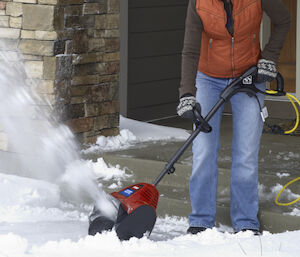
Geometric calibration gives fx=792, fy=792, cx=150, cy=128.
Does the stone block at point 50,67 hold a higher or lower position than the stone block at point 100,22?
lower

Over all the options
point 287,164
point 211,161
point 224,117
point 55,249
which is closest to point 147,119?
point 224,117

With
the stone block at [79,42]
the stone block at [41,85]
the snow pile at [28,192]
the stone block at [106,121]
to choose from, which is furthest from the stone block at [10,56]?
the snow pile at [28,192]

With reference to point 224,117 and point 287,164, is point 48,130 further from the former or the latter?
point 224,117

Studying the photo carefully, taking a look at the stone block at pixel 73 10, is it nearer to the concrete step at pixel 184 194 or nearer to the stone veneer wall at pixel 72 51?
the stone veneer wall at pixel 72 51

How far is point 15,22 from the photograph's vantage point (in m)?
6.87

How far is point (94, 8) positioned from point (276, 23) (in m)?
2.61

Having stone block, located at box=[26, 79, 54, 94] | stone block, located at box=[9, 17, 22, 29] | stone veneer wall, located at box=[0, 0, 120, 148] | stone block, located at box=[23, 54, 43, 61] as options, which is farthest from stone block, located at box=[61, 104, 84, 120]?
stone block, located at box=[9, 17, 22, 29]

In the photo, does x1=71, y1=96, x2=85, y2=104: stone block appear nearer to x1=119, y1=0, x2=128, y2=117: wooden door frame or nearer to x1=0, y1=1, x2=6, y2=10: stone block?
x1=0, y1=1, x2=6, y2=10: stone block

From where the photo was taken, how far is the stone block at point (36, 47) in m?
6.70

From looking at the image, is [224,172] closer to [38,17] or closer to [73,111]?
[73,111]

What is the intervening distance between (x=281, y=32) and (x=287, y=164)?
63.7 inches

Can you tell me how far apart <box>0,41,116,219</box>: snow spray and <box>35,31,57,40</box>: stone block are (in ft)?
0.84

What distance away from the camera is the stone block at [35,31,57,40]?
6.70m

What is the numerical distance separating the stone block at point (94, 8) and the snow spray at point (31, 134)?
0.71 m
